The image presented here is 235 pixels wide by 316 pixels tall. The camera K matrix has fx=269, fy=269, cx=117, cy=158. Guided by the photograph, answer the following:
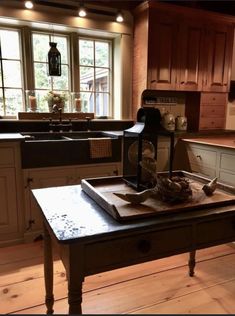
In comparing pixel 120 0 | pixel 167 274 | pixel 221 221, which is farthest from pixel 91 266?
pixel 120 0

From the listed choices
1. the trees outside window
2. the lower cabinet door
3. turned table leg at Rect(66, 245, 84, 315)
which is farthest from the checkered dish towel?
turned table leg at Rect(66, 245, 84, 315)

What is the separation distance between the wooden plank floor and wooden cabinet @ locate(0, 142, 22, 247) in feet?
0.60

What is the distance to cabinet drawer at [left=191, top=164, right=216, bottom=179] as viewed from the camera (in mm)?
2694

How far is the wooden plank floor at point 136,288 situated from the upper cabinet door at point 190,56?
6.70ft

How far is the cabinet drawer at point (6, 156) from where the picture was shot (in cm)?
224

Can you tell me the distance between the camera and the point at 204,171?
282cm

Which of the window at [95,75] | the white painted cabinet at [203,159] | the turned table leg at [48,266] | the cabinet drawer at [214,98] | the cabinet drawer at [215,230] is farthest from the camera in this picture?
the cabinet drawer at [214,98]

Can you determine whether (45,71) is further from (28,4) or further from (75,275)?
(75,275)

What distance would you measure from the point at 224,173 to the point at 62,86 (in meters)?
2.08

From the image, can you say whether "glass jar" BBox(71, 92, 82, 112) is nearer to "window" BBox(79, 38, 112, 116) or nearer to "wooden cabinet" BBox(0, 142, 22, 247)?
"window" BBox(79, 38, 112, 116)

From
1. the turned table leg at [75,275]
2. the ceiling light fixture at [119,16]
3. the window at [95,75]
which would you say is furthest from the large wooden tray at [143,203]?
the ceiling light fixture at [119,16]

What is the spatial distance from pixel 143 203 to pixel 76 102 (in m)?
2.37

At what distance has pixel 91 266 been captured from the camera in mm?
902

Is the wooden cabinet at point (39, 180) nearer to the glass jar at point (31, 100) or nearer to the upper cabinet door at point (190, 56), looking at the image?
the glass jar at point (31, 100)
